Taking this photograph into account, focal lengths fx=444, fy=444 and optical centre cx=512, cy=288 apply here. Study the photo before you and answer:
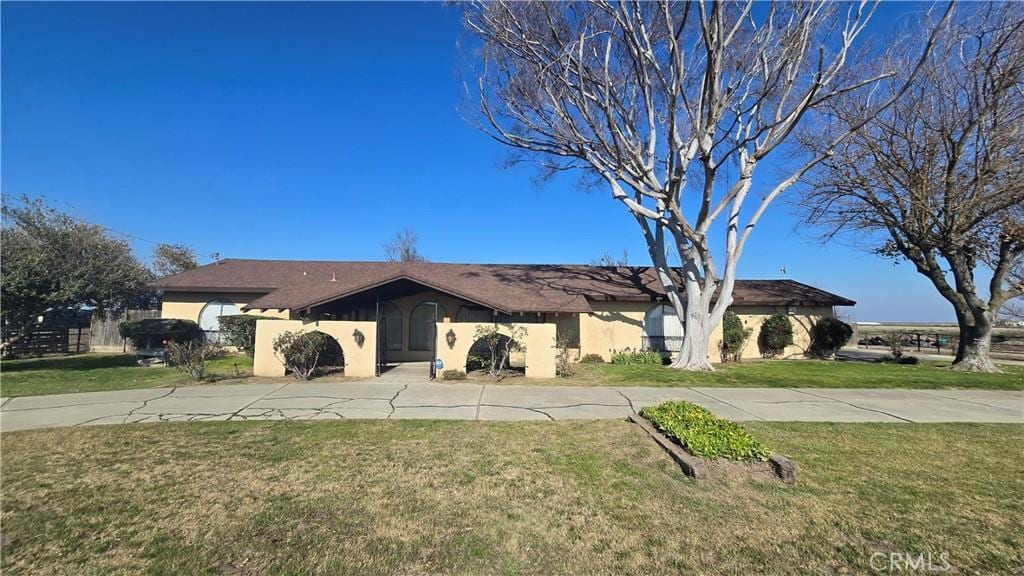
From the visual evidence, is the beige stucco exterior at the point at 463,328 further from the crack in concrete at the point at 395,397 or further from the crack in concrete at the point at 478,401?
the crack in concrete at the point at 395,397

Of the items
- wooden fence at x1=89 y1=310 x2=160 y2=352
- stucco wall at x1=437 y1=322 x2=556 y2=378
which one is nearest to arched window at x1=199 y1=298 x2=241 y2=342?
wooden fence at x1=89 y1=310 x2=160 y2=352

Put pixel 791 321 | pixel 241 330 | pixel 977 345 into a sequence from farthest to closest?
1. pixel 791 321
2. pixel 241 330
3. pixel 977 345

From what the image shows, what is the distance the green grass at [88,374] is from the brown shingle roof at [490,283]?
8.74 feet

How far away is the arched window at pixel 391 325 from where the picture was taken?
634 inches

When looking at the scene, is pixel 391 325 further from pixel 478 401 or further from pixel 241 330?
pixel 478 401

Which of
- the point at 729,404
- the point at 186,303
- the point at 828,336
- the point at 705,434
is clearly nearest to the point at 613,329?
the point at 729,404

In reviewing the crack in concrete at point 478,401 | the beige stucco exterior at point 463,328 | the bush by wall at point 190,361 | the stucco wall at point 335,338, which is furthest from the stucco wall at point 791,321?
the bush by wall at point 190,361

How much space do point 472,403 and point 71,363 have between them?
15.7 metres

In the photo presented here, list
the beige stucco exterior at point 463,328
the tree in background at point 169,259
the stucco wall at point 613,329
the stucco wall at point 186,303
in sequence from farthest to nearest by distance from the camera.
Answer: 1. the tree in background at point 169,259
2. the stucco wall at point 186,303
3. the stucco wall at point 613,329
4. the beige stucco exterior at point 463,328

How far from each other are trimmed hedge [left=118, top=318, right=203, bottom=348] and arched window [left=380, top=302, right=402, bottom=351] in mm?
8146

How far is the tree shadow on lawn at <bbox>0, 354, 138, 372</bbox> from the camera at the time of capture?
1425 centimetres

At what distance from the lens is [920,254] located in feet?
55.3

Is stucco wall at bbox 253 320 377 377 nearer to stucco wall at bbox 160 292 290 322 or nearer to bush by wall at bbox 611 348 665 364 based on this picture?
stucco wall at bbox 160 292 290 322

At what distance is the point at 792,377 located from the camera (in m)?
13.0
